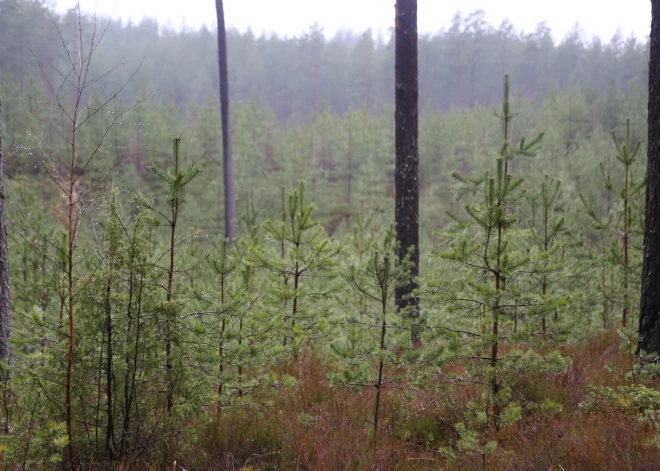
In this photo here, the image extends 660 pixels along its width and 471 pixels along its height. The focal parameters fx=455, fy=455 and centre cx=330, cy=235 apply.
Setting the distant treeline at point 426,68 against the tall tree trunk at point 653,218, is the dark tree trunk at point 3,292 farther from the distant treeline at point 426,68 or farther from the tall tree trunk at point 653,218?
the distant treeline at point 426,68

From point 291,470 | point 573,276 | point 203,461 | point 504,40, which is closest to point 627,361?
point 573,276

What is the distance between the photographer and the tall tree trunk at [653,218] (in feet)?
15.0

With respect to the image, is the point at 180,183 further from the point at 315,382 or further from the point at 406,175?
the point at 406,175

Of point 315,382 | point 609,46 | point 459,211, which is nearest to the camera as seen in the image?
point 315,382

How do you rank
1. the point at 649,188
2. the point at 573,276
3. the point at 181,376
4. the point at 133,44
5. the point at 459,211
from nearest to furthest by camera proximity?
the point at 181,376 < the point at 649,188 < the point at 573,276 < the point at 459,211 < the point at 133,44

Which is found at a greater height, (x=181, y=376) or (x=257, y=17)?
(x=257, y=17)

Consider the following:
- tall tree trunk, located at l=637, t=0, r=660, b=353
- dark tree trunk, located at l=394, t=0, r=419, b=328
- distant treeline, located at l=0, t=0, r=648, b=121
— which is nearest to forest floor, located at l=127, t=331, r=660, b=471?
tall tree trunk, located at l=637, t=0, r=660, b=353

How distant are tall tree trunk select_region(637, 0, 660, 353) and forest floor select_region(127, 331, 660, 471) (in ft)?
1.74

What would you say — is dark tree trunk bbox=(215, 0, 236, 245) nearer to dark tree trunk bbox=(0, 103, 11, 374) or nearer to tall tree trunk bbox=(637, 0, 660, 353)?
dark tree trunk bbox=(0, 103, 11, 374)

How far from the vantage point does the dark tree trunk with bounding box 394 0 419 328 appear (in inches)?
271

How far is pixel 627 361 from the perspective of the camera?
5359 mm

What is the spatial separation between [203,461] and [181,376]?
0.72 meters

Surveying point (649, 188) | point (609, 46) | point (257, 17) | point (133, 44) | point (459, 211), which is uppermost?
point (257, 17)

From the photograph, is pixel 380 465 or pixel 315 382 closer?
pixel 380 465
